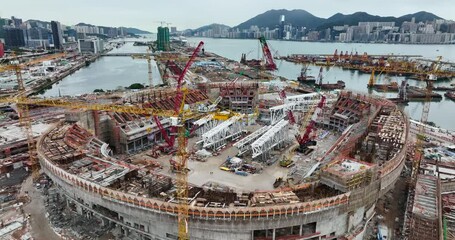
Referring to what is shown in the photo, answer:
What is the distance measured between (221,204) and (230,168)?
15.6m

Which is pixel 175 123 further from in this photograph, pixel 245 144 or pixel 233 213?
pixel 233 213

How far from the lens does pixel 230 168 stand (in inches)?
1806

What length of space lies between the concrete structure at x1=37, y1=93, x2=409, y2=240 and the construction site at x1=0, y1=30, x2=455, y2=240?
0.12 m

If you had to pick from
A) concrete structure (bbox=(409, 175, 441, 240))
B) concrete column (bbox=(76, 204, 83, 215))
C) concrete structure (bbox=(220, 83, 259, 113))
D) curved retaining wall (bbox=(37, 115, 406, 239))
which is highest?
concrete structure (bbox=(220, 83, 259, 113))

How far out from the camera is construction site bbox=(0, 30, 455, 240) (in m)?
29.9

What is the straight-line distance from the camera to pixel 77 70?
175 meters

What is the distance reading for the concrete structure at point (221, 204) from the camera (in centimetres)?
2870

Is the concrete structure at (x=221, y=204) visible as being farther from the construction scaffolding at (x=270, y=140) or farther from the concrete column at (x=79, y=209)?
the construction scaffolding at (x=270, y=140)

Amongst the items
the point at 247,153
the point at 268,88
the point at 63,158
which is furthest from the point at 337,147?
the point at 268,88

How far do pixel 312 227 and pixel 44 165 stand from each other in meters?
32.2

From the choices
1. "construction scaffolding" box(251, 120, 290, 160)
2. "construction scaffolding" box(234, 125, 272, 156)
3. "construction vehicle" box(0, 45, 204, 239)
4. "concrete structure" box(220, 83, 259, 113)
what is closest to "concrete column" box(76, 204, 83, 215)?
"construction vehicle" box(0, 45, 204, 239)

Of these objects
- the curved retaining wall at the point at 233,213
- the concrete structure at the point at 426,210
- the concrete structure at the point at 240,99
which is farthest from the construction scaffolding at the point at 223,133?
the concrete structure at the point at 426,210

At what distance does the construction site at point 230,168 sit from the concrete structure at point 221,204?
12 centimetres

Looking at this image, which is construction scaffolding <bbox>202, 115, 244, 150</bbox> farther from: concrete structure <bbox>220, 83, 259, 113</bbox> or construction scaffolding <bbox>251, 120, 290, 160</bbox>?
concrete structure <bbox>220, 83, 259, 113</bbox>
